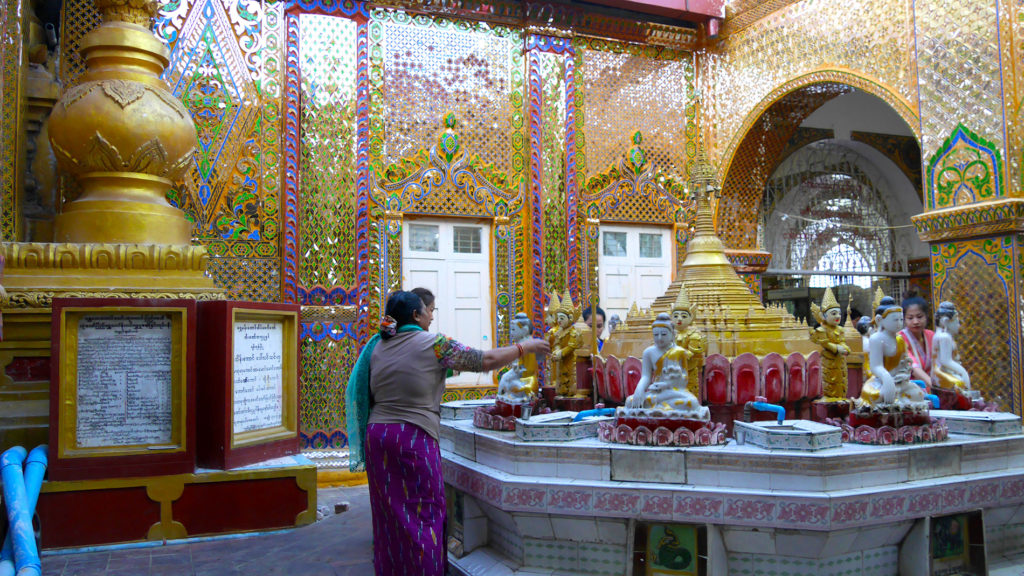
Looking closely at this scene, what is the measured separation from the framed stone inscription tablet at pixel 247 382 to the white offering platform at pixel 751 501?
1728 millimetres

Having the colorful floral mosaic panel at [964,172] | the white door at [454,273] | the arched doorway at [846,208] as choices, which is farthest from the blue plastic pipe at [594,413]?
the arched doorway at [846,208]

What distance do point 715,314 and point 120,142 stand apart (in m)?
4.27

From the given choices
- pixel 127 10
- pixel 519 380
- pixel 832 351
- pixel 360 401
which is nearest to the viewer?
pixel 360 401

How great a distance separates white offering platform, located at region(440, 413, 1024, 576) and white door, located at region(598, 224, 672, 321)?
4.68 meters

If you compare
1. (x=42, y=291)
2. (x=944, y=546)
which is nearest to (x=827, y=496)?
(x=944, y=546)

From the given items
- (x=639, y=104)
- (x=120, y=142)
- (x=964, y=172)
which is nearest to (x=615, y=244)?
(x=639, y=104)

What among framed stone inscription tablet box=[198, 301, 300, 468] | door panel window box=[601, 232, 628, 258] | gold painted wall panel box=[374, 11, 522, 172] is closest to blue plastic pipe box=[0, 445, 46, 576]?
framed stone inscription tablet box=[198, 301, 300, 468]

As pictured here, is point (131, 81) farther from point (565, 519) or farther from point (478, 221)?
point (565, 519)

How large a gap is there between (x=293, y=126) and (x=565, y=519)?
519 centimetres

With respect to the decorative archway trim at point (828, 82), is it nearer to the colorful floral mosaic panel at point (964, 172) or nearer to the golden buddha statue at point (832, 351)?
the colorful floral mosaic panel at point (964, 172)

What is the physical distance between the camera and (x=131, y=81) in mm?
5645

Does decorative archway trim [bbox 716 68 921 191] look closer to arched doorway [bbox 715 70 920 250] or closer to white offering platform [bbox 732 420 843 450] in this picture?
arched doorway [bbox 715 70 920 250]

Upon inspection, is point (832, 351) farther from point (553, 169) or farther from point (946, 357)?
point (553, 169)

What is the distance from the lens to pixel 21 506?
12.2 ft
